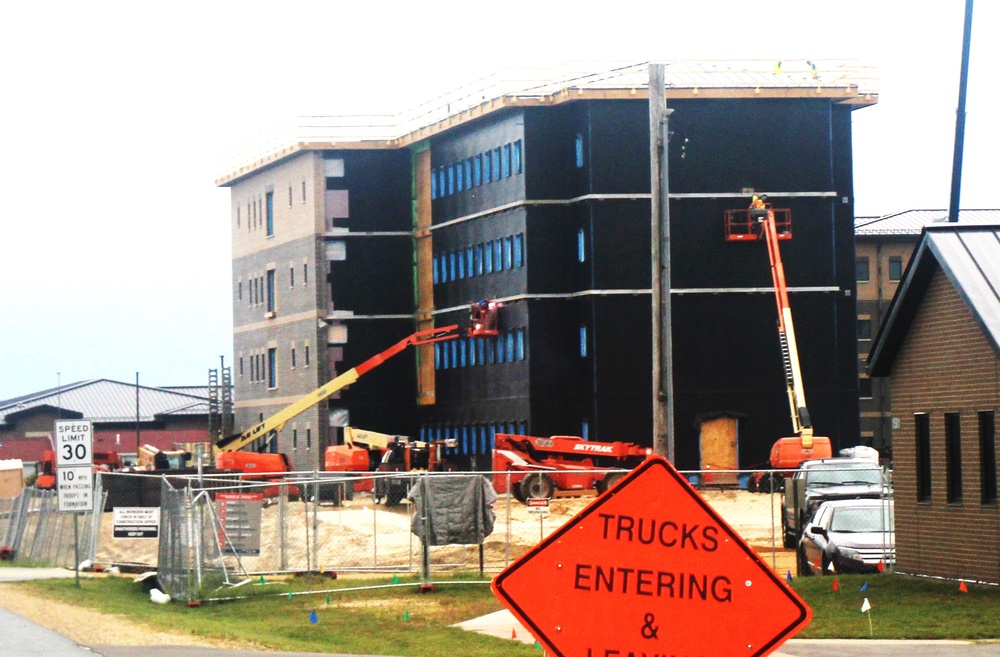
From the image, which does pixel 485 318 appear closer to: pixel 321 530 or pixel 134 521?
pixel 321 530

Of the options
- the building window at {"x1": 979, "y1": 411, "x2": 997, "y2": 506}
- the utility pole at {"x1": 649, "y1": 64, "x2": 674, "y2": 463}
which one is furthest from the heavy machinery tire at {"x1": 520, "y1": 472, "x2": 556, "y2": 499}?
the building window at {"x1": 979, "y1": 411, "x2": 997, "y2": 506}

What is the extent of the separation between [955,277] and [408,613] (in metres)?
8.68

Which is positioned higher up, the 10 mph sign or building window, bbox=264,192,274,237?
building window, bbox=264,192,274,237

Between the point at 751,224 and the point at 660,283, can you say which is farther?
the point at 751,224

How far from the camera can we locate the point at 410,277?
76.9m

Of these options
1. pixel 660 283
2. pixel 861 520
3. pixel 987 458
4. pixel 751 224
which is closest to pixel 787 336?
pixel 751 224

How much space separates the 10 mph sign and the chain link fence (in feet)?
4.09

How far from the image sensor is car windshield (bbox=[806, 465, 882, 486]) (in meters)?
32.6

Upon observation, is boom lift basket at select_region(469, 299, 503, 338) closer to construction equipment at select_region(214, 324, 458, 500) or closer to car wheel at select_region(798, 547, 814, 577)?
construction equipment at select_region(214, 324, 458, 500)

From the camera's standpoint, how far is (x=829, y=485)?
107 feet

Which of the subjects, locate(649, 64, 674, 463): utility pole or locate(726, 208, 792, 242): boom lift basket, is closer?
locate(649, 64, 674, 463): utility pole

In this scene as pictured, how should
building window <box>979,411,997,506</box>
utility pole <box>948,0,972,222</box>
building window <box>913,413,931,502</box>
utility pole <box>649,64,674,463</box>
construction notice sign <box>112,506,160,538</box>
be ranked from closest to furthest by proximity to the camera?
1. building window <box>979,411,997,506</box>
2. utility pole <box>649,64,674,463</box>
3. building window <box>913,413,931,502</box>
4. construction notice sign <box>112,506,160,538</box>
5. utility pole <box>948,0,972,222</box>

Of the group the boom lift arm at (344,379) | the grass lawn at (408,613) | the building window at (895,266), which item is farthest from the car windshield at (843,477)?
the building window at (895,266)

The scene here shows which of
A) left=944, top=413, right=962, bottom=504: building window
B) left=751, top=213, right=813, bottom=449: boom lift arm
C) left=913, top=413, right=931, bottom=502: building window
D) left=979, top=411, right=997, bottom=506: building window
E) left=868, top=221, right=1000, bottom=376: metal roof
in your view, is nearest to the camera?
left=868, top=221, right=1000, bottom=376: metal roof
